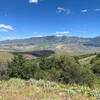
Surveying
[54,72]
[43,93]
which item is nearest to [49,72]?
[54,72]

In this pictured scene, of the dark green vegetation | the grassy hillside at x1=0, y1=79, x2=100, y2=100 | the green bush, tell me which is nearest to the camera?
the grassy hillside at x1=0, y1=79, x2=100, y2=100

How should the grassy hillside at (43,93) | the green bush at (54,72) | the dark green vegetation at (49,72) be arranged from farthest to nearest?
the green bush at (54,72)
the dark green vegetation at (49,72)
the grassy hillside at (43,93)

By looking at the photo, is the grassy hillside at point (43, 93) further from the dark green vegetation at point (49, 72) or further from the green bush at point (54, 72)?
the green bush at point (54, 72)

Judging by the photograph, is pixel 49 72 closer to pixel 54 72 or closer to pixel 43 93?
pixel 54 72

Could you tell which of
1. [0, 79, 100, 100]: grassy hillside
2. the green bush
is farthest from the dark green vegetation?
[0, 79, 100, 100]: grassy hillside

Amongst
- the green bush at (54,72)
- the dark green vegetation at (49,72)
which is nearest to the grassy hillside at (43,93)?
the dark green vegetation at (49,72)

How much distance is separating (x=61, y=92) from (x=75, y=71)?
72.2 meters

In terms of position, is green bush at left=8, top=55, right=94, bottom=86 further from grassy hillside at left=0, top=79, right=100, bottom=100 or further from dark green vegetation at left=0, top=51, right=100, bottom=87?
grassy hillside at left=0, top=79, right=100, bottom=100

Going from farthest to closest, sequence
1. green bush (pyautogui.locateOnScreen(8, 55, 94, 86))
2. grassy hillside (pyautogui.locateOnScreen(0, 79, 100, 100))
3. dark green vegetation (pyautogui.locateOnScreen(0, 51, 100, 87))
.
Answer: green bush (pyautogui.locateOnScreen(8, 55, 94, 86)) < dark green vegetation (pyautogui.locateOnScreen(0, 51, 100, 87)) < grassy hillside (pyautogui.locateOnScreen(0, 79, 100, 100))

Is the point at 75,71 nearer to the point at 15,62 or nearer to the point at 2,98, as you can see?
the point at 15,62

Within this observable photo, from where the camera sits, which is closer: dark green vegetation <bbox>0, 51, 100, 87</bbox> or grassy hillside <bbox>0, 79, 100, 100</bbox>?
grassy hillside <bbox>0, 79, 100, 100</bbox>

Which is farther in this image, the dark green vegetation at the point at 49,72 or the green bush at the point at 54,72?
the green bush at the point at 54,72

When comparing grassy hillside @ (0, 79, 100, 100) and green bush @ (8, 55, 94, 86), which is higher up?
grassy hillside @ (0, 79, 100, 100)

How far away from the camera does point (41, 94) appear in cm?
1051
